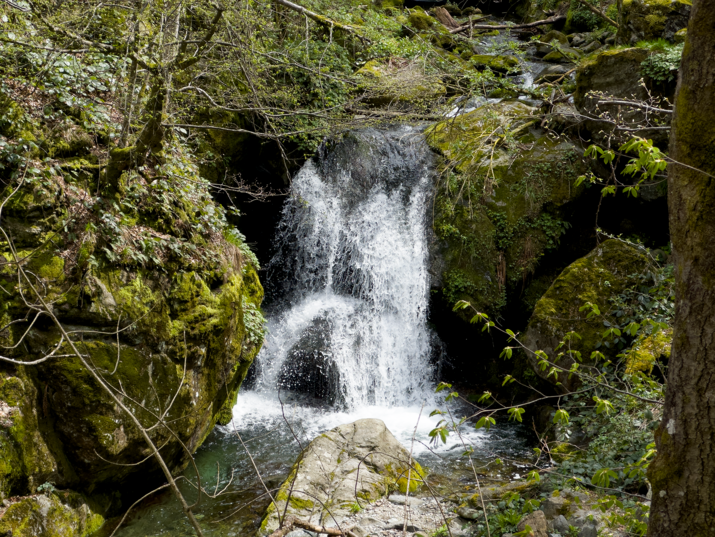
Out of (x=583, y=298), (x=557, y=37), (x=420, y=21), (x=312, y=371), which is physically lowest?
(x=312, y=371)

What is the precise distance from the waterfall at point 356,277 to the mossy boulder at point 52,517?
4.03 metres

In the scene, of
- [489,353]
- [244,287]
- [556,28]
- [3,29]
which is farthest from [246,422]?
[556,28]

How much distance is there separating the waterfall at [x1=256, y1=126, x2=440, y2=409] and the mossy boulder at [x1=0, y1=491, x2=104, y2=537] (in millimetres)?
4030

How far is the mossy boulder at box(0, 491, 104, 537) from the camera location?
360 cm

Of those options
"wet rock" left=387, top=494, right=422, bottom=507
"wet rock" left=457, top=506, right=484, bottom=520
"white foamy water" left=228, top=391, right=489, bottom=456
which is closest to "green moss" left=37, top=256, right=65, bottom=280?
"white foamy water" left=228, top=391, right=489, bottom=456

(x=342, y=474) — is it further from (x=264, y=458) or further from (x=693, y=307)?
(x=693, y=307)

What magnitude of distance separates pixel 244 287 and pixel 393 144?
5056 mm

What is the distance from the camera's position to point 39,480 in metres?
3.96

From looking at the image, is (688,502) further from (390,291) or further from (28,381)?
(390,291)

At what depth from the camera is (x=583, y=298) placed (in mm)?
6297

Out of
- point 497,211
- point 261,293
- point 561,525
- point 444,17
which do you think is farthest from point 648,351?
point 444,17

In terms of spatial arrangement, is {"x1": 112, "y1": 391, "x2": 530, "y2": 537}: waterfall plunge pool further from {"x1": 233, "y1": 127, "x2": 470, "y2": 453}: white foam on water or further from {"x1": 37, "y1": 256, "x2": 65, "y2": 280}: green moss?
{"x1": 37, "y1": 256, "x2": 65, "y2": 280}: green moss

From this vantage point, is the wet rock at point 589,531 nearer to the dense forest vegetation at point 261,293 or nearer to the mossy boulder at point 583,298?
the dense forest vegetation at point 261,293

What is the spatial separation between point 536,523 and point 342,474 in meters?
2.23
